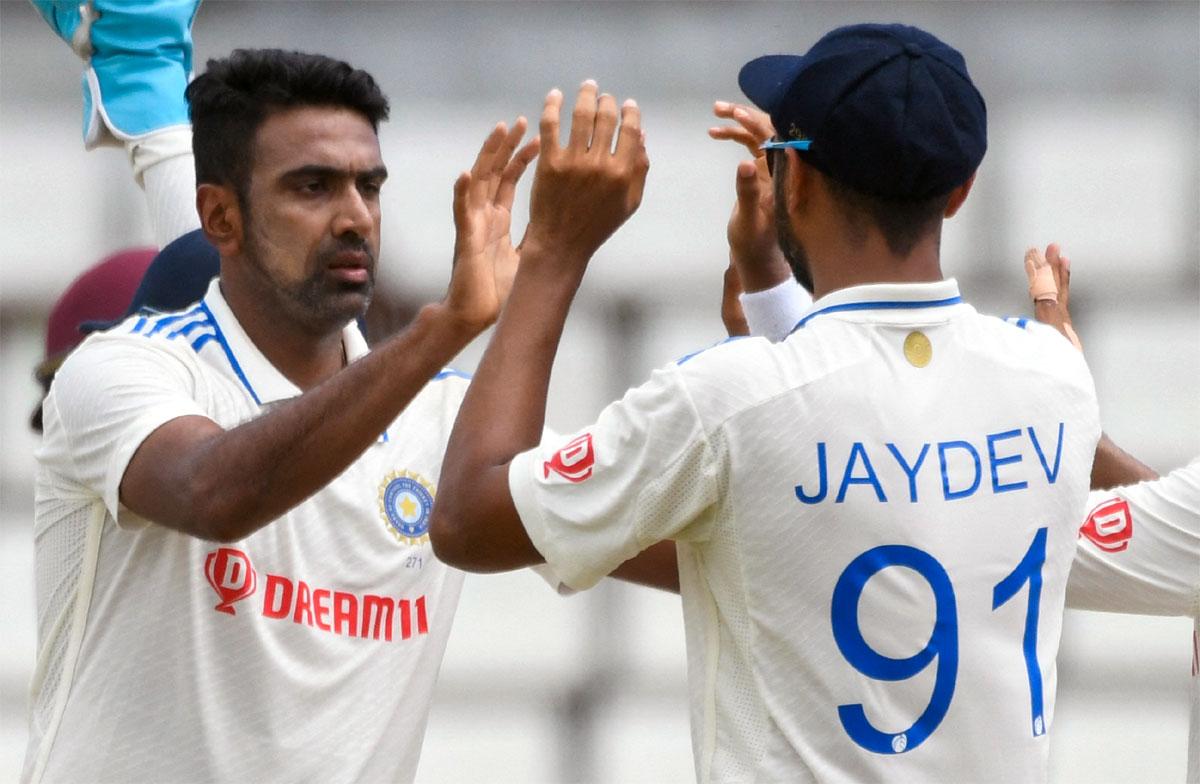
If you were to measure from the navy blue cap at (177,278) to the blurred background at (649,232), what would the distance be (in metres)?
2.69

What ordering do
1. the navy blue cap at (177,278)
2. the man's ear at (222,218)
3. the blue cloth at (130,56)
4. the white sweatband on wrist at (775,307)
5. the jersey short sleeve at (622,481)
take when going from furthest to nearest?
the blue cloth at (130,56) < the navy blue cap at (177,278) < the man's ear at (222,218) < the white sweatband on wrist at (775,307) < the jersey short sleeve at (622,481)

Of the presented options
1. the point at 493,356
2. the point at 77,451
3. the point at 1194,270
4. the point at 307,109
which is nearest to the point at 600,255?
the point at 1194,270

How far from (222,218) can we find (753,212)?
2.74 ft

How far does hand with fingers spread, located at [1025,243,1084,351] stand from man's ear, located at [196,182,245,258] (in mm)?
1138

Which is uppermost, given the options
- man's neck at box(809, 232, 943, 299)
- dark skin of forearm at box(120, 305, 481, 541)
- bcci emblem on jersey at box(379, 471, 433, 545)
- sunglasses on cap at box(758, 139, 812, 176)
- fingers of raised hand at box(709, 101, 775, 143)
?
fingers of raised hand at box(709, 101, 775, 143)

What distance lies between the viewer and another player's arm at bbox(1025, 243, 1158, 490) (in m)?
2.58

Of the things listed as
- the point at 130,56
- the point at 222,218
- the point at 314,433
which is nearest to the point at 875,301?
the point at 314,433

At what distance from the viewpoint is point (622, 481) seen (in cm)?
186

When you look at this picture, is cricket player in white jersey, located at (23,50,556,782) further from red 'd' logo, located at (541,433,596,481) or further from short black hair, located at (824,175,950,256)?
short black hair, located at (824,175,950,256)

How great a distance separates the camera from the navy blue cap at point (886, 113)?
6.20 feet

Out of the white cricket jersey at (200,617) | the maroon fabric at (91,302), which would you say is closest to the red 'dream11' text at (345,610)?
the white cricket jersey at (200,617)

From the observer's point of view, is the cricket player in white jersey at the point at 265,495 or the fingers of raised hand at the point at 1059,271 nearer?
the cricket player in white jersey at the point at 265,495

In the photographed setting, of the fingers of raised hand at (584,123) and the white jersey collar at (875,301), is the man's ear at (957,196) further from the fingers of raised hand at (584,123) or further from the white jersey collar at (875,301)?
the fingers of raised hand at (584,123)

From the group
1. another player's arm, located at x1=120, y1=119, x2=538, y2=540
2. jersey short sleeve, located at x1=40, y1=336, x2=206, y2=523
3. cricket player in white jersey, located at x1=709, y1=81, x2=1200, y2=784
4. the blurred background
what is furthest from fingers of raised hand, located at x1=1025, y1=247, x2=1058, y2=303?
the blurred background
